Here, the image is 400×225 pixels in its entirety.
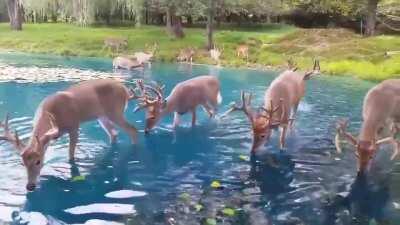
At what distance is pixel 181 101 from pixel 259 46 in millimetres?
22101

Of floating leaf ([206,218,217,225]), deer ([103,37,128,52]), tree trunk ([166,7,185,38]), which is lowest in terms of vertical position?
floating leaf ([206,218,217,225])

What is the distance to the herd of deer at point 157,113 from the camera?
30.9 ft

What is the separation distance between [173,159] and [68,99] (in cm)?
223

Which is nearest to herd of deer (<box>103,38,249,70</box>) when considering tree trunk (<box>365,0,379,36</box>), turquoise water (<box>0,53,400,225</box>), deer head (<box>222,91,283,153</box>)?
tree trunk (<box>365,0,379,36</box>)

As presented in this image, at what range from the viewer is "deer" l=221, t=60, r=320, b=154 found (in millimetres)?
11406

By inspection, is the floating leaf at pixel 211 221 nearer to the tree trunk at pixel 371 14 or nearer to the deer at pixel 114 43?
the deer at pixel 114 43

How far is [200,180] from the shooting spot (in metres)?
9.98

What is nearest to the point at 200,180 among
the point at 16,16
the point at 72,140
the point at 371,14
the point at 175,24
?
the point at 72,140

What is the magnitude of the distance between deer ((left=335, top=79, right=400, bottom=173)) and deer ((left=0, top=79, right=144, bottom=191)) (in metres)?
4.25

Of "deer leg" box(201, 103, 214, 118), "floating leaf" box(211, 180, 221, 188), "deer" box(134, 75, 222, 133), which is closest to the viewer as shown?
"floating leaf" box(211, 180, 221, 188)

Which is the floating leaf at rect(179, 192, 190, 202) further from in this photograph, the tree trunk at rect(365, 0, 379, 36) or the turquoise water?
the tree trunk at rect(365, 0, 379, 36)

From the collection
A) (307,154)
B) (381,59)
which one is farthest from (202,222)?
(381,59)

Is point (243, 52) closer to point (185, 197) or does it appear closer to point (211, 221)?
point (185, 197)

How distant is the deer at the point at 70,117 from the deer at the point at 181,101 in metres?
0.70
